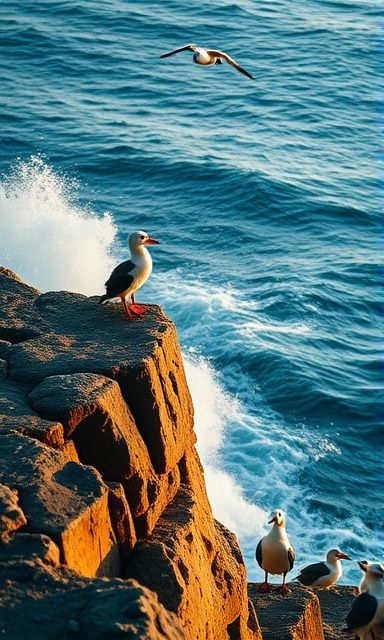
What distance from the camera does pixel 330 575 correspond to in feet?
45.4

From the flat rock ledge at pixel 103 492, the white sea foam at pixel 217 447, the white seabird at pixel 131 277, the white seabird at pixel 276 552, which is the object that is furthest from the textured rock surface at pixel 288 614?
the white sea foam at pixel 217 447

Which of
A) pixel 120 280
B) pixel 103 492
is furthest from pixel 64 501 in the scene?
pixel 120 280

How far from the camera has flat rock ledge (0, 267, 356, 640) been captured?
571 centimetres

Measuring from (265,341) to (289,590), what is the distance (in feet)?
42.7

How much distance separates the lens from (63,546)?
6.44 metres

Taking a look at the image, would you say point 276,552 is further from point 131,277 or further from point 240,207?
point 240,207

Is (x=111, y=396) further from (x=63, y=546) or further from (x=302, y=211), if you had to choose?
(x=302, y=211)

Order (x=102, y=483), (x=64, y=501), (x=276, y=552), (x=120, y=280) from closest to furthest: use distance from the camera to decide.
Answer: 1. (x=64, y=501)
2. (x=102, y=483)
3. (x=120, y=280)
4. (x=276, y=552)

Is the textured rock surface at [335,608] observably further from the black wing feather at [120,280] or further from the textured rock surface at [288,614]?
the black wing feather at [120,280]

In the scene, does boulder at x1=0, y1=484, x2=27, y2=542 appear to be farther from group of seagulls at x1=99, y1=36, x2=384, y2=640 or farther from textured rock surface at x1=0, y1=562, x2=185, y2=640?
group of seagulls at x1=99, y1=36, x2=384, y2=640

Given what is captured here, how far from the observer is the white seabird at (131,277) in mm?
9906

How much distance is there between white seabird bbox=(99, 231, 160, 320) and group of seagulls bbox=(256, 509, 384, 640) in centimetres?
365

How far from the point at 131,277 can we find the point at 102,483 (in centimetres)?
333

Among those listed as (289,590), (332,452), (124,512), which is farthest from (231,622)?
(332,452)
